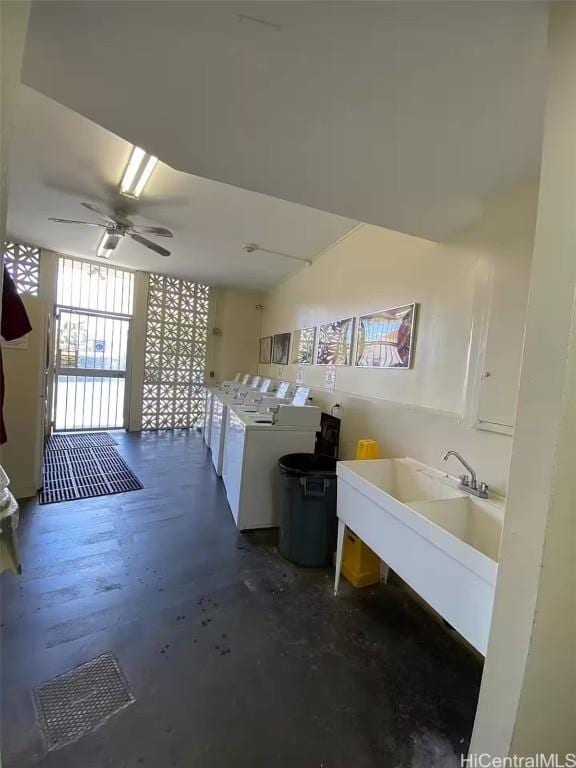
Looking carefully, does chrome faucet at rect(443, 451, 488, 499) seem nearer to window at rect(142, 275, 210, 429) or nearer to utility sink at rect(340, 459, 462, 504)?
utility sink at rect(340, 459, 462, 504)

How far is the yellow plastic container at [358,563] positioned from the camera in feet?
6.75

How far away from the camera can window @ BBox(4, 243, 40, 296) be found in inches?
182

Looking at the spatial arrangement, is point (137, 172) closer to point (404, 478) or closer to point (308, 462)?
point (308, 462)

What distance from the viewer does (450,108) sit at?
1.16 meters

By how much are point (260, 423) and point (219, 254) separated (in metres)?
2.80

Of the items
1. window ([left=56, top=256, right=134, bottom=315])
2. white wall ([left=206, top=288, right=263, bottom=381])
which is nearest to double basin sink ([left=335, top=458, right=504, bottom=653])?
white wall ([left=206, top=288, right=263, bottom=381])

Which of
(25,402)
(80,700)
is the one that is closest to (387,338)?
(80,700)

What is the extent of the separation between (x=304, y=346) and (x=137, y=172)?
2513mm

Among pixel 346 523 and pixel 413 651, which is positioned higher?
pixel 346 523

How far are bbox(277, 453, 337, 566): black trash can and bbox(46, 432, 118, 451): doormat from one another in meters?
3.72

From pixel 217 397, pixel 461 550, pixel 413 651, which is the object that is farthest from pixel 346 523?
pixel 217 397

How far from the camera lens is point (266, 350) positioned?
19.1 ft

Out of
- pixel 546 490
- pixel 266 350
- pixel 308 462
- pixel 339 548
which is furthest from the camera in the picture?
pixel 266 350

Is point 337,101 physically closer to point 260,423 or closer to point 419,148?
point 419,148
